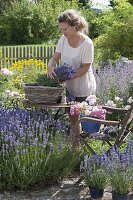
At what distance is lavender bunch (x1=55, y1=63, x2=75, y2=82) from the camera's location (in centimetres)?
446

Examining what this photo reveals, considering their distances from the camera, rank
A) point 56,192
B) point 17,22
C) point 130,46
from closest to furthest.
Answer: point 56,192
point 130,46
point 17,22

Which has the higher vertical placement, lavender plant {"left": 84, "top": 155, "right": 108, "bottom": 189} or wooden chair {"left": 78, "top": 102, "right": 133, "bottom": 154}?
wooden chair {"left": 78, "top": 102, "right": 133, "bottom": 154}

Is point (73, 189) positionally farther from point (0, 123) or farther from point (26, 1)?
point (26, 1)

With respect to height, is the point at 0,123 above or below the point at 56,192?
above

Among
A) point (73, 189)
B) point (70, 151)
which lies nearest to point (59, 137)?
point (70, 151)

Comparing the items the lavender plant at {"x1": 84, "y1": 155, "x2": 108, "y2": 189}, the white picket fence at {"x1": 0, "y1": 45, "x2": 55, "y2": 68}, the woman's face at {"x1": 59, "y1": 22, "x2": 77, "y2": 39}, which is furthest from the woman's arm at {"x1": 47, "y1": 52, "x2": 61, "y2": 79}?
the white picket fence at {"x1": 0, "y1": 45, "x2": 55, "y2": 68}

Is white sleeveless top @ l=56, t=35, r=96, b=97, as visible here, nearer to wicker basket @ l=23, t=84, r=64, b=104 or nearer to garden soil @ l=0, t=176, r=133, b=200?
wicker basket @ l=23, t=84, r=64, b=104

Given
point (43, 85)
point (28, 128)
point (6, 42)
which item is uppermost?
point (43, 85)

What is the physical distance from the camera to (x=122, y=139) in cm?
436

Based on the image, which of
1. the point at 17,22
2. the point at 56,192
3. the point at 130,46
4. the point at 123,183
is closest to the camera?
the point at 123,183

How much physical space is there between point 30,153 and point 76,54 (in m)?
1.16

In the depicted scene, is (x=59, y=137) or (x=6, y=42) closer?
(x=59, y=137)

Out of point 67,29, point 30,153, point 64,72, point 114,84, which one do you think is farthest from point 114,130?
point 114,84

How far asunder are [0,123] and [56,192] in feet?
2.78
